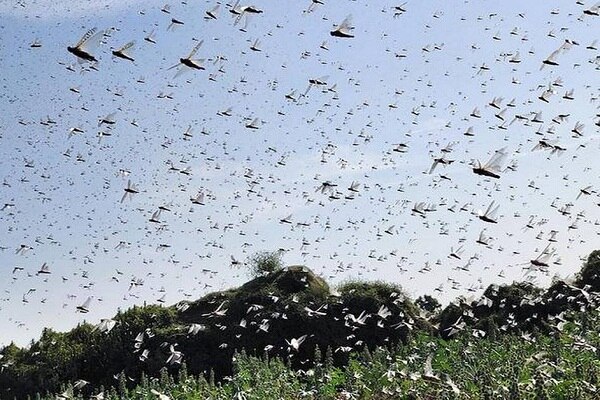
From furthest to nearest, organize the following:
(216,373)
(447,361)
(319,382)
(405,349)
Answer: (216,373)
(405,349)
(447,361)
(319,382)

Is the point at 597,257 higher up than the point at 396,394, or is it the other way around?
the point at 396,394

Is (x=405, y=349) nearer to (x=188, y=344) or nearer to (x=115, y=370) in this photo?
(x=188, y=344)

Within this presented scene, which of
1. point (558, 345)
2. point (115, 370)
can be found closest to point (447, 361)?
point (558, 345)

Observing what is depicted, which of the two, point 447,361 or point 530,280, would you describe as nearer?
point 447,361

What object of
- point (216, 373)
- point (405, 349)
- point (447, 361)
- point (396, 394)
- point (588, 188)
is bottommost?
point (216, 373)

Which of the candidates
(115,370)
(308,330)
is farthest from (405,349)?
(115,370)

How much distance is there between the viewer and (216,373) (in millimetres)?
24797

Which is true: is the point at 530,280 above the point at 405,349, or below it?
below

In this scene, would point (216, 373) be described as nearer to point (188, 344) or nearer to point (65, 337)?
point (188, 344)

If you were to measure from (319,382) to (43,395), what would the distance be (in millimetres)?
15012

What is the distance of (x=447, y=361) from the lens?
1662cm

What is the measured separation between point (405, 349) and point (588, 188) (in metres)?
7.22

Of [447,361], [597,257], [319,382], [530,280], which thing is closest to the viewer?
[319,382]

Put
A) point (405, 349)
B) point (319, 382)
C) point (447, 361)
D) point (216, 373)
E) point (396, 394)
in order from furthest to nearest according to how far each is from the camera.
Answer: point (216, 373) < point (405, 349) < point (447, 361) < point (319, 382) < point (396, 394)
